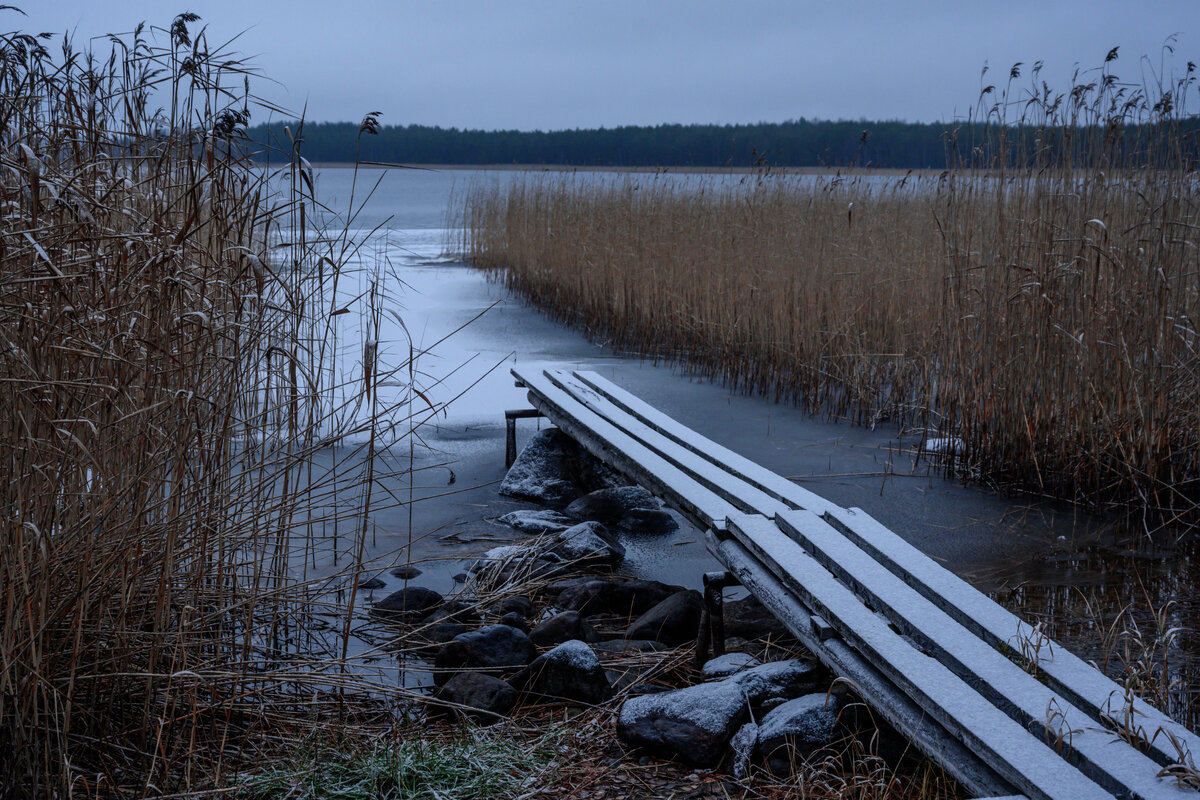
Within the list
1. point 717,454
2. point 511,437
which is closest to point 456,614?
point 717,454

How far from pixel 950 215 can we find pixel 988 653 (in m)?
3.19

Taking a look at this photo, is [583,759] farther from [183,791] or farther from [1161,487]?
[1161,487]

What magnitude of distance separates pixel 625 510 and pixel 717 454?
26.3 inches

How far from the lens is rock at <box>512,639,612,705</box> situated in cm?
242

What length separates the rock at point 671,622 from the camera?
9.25 feet

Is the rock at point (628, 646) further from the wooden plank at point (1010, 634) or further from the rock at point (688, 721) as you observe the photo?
the wooden plank at point (1010, 634)

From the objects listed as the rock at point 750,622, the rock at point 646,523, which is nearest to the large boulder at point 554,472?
the rock at point 646,523

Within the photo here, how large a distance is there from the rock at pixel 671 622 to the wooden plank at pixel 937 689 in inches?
17.2

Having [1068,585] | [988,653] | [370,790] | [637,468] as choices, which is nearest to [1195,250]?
[1068,585]

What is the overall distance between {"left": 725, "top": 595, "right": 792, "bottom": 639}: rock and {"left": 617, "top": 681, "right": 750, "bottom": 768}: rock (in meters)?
0.52

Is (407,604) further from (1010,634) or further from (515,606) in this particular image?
(1010,634)

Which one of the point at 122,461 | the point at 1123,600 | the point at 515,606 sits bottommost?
the point at 515,606

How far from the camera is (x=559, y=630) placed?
9.04 feet

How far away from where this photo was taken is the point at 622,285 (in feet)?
28.0
